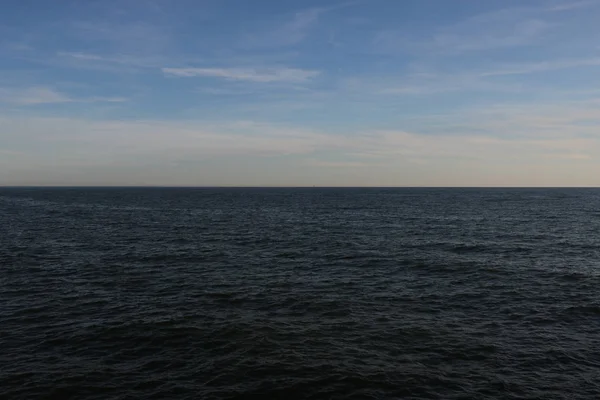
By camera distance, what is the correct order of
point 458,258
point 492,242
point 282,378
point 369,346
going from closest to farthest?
point 282,378 < point 369,346 < point 458,258 < point 492,242

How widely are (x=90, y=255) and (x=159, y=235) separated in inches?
773

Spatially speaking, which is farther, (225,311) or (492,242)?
(492,242)

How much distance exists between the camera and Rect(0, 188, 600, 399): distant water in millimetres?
21547

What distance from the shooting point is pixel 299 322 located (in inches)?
1180

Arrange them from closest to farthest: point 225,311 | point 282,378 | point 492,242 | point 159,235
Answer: point 282,378
point 225,311
point 492,242
point 159,235

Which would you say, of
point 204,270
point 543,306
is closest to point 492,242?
point 543,306

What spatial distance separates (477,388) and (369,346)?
6.61 m

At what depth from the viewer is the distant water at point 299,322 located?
21547 mm

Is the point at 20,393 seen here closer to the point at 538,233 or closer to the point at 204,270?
the point at 204,270

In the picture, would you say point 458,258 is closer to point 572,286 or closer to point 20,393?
point 572,286

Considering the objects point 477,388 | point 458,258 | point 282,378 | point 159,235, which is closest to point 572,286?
point 458,258

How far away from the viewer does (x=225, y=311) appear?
105ft

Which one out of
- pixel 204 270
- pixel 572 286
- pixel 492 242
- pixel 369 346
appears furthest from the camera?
pixel 492 242

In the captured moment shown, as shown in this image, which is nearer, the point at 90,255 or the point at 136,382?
the point at 136,382
